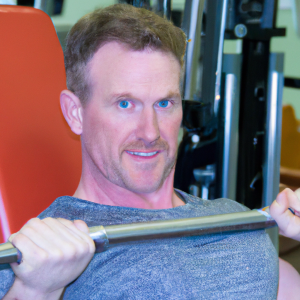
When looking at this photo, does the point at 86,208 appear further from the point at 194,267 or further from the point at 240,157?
the point at 240,157

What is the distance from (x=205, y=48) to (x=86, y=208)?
2.23 feet

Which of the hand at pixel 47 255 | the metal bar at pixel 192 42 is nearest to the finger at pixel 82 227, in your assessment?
the hand at pixel 47 255

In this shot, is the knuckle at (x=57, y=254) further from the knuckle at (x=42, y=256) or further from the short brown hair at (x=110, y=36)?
the short brown hair at (x=110, y=36)

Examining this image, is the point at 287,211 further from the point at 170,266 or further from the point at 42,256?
the point at 42,256

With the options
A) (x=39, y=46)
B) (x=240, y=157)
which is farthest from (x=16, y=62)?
(x=240, y=157)

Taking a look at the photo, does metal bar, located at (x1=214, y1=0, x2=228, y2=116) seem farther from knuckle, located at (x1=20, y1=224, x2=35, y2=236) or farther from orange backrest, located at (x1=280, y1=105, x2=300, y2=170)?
orange backrest, located at (x1=280, y1=105, x2=300, y2=170)

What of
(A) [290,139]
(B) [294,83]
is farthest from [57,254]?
(A) [290,139]

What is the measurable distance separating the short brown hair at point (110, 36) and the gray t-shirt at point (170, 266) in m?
0.27

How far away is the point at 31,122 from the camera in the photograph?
995mm

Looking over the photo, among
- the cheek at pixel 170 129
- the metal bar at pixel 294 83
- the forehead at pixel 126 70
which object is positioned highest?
the metal bar at pixel 294 83

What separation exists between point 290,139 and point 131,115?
154 centimetres

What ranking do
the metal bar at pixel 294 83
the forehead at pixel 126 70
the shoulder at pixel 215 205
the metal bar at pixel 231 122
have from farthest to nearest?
the metal bar at pixel 294 83 → the metal bar at pixel 231 122 → the shoulder at pixel 215 205 → the forehead at pixel 126 70

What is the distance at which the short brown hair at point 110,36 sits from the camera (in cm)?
87

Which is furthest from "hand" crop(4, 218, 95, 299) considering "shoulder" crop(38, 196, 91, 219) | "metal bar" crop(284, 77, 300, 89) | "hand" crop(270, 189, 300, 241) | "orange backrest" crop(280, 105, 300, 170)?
"orange backrest" crop(280, 105, 300, 170)
